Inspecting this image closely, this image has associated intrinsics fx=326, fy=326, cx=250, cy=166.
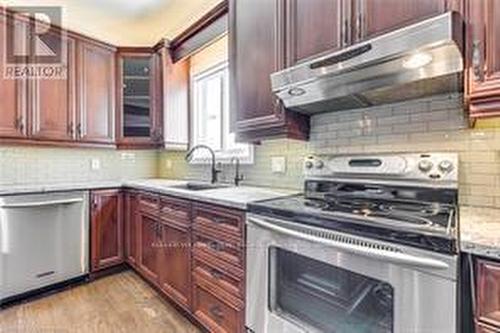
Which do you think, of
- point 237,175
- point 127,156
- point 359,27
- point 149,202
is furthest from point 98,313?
point 359,27

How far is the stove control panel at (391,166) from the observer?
1423mm

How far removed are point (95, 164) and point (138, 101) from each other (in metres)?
0.81

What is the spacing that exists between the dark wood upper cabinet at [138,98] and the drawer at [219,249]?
67.8 inches

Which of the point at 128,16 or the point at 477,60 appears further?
the point at 128,16

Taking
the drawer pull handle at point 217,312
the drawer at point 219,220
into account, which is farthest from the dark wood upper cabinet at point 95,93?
the drawer pull handle at point 217,312

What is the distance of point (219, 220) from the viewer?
1810mm

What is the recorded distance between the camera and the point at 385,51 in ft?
4.13

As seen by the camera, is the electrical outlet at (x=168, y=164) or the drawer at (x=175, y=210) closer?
the drawer at (x=175, y=210)

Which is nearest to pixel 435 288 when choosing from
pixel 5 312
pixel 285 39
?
pixel 285 39

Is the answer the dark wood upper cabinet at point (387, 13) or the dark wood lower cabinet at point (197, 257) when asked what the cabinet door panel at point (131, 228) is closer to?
the dark wood lower cabinet at point (197, 257)

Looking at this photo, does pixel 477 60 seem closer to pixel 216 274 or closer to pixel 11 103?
pixel 216 274

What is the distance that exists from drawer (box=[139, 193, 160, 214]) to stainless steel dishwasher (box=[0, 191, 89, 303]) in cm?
49

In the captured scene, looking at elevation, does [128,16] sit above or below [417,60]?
above

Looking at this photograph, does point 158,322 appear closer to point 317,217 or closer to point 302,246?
point 302,246
